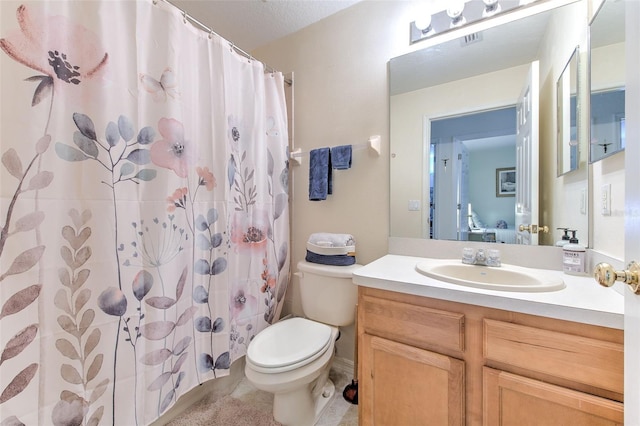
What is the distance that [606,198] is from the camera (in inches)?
35.8

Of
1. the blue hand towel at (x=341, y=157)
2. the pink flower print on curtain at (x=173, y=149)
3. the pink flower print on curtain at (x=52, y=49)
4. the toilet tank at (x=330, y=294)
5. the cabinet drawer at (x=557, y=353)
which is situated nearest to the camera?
the cabinet drawer at (x=557, y=353)

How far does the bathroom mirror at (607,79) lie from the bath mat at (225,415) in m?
1.86

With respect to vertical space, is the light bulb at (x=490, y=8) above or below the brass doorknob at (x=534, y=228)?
above

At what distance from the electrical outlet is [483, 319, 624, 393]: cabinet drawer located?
49 cm

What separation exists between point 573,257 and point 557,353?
50cm

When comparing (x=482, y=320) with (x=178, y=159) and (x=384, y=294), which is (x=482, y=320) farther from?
(x=178, y=159)

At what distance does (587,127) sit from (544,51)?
44cm

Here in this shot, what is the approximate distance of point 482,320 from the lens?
0.83 metres

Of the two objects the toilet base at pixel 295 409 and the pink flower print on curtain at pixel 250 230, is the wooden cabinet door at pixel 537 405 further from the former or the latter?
the pink flower print on curtain at pixel 250 230

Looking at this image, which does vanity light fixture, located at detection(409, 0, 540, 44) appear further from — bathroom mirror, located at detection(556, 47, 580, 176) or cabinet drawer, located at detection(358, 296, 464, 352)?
cabinet drawer, located at detection(358, 296, 464, 352)

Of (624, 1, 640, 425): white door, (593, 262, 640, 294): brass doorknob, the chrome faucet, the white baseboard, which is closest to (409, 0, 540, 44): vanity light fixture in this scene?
(624, 1, 640, 425): white door

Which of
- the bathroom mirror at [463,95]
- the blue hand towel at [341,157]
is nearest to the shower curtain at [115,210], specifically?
the blue hand towel at [341,157]

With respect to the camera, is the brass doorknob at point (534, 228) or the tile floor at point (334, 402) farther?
the tile floor at point (334, 402)

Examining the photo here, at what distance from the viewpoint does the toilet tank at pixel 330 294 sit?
1.47 m
